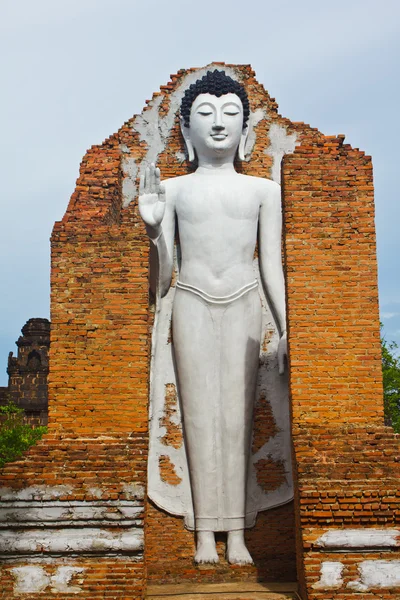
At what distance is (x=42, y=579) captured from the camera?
7.19 metres

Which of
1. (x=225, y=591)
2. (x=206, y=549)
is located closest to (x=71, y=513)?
(x=225, y=591)

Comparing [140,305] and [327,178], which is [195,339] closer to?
[140,305]

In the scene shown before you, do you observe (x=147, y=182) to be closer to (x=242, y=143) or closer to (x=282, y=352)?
(x=242, y=143)

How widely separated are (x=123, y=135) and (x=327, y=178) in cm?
327

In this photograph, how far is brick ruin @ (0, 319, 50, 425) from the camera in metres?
25.5

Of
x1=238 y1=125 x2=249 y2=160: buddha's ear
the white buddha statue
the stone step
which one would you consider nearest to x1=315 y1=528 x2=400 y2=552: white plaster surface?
the stone step

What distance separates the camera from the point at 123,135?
10570 mm

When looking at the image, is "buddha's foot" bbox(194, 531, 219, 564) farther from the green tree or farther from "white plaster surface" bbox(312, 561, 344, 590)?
the green tree

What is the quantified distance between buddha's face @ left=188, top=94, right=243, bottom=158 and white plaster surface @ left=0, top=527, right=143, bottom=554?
4318mm

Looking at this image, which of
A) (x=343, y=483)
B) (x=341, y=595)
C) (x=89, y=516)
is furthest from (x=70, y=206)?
(x=341, y=595)

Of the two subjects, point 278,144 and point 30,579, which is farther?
point 278,144

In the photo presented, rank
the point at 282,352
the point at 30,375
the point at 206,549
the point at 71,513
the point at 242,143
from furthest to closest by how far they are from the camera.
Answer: the point at 30,375
the point at 242,143
the point at 282,352
the point at 206,549
the point at 71,513

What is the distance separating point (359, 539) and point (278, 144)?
5.04 metres

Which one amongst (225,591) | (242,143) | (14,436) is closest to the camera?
(225,591)
